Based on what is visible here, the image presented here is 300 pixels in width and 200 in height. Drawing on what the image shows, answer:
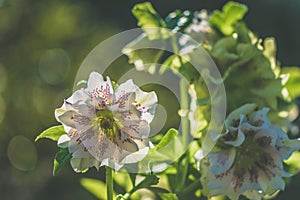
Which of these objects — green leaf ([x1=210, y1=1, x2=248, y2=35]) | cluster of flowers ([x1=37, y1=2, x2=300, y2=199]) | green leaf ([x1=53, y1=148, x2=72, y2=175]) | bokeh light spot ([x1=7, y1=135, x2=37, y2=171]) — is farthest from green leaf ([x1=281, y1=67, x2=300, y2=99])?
bokeh light spot ([x1=7, y1=135, x2=37, y2=171])

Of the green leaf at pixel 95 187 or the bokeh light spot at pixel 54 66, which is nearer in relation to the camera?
the green leaf at pixel 95 187

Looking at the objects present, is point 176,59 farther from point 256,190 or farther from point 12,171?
point 12,171

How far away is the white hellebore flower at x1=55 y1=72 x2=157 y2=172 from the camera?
2.04 ft

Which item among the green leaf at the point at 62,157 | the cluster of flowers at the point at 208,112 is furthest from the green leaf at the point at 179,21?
the green leaf at the point at 62,157

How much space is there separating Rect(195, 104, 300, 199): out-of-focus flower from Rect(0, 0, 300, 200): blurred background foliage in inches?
34.7

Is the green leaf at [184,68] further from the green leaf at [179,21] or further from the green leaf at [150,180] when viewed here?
the green leaf at [150,180]

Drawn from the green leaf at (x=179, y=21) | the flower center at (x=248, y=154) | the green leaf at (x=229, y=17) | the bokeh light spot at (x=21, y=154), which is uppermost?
the green leaf at (x=179, y=21)

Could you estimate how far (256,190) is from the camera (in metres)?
0.72

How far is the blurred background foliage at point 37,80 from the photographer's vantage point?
1.67 metres

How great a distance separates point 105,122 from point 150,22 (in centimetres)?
23

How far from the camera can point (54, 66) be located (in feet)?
6.03

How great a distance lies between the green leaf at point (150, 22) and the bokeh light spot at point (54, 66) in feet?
3.23

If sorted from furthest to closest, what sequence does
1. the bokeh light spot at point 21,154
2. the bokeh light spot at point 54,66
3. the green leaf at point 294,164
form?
1. the bokeh light spot at point 54,66
2. the bokeh light spot at point 21,154
3. the green leaf at point 294,164

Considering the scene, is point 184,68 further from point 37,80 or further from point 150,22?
point 37,80
